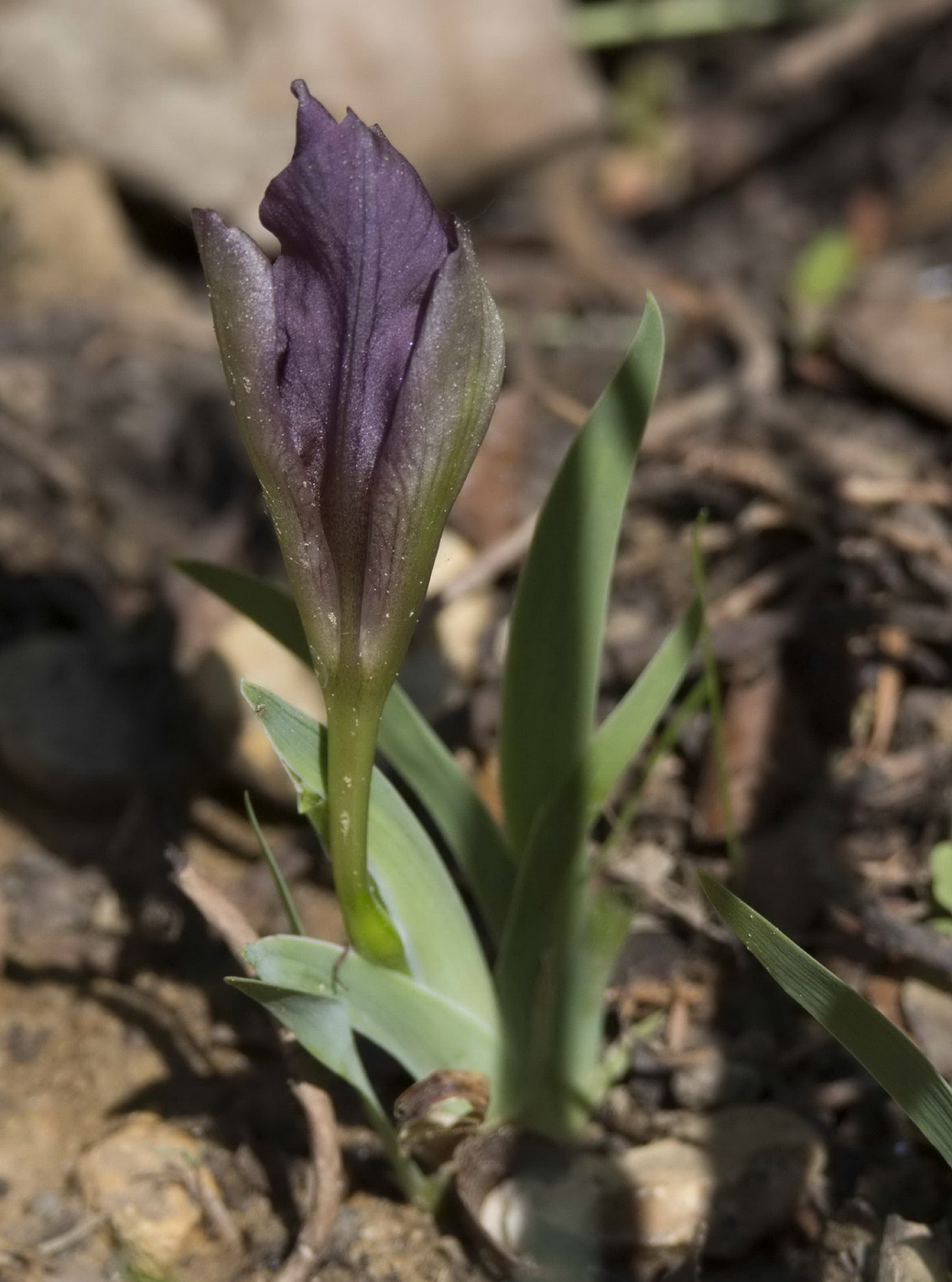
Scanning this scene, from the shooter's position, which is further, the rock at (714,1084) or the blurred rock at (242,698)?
the blurred rock at (242,698)

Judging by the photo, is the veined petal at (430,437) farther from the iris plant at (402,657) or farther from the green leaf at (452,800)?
the green leaf at (452,800)

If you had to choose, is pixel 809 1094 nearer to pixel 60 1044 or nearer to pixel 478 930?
pixel 478 930

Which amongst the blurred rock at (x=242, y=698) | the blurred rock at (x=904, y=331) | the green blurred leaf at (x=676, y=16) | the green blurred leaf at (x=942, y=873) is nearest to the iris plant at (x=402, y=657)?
the green blurred leaf at (x=942, y=873)

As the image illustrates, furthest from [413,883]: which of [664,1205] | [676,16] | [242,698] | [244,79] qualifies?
[676,16]

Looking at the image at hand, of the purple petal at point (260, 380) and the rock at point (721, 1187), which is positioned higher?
the purple petal at point (260, 380)

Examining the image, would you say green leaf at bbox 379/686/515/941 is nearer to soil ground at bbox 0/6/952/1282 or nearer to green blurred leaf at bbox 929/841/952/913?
soil ground at bbox 0/6/952/1282

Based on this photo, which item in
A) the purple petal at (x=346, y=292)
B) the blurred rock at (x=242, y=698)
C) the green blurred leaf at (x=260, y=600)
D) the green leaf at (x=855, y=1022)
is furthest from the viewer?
the blurred rock at (x=242, y=698)

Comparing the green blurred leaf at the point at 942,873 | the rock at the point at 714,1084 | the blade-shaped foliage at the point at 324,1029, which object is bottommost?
the rock at the point at 714,1084
